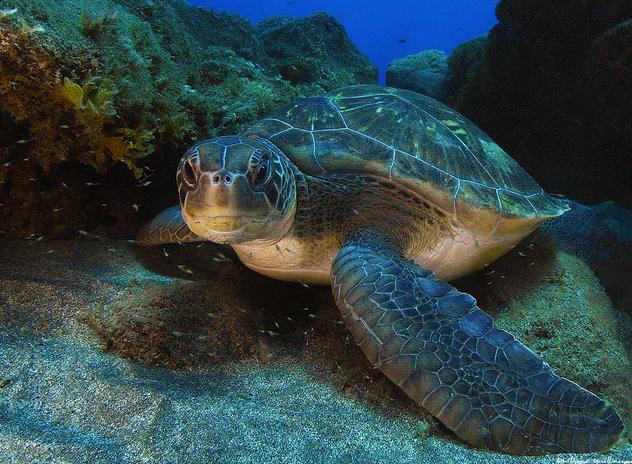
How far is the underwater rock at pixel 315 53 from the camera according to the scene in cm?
697

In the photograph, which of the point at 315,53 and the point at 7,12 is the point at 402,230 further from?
the point at 315,53

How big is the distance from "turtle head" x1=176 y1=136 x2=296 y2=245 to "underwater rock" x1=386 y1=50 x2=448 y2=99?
9651 mm

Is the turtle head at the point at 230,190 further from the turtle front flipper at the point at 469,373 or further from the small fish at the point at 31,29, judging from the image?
the small fish at the point at 31,29

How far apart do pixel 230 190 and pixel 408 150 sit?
171 centimetres

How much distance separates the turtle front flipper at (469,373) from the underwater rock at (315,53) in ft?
18.2

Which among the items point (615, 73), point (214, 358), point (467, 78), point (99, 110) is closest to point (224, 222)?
point (214, 358)

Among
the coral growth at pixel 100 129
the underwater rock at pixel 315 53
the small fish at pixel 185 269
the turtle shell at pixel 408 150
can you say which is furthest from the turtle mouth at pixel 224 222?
the underwater rock at pixel 315 53

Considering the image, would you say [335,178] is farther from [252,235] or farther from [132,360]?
[132,360]

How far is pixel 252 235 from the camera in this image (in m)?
2.40

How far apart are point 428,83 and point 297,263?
10057 millimetres

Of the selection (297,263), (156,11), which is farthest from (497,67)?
(297,263)

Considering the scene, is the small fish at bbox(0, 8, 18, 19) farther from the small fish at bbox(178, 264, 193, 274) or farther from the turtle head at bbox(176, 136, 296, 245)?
the small fish at bbox(178, 264, 193, 274)

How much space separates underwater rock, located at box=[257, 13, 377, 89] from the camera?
6969 millimetres

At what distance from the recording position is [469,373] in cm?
194
